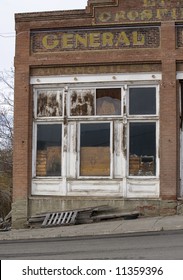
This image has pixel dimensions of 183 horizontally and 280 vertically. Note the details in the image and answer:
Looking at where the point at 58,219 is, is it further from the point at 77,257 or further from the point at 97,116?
the point at 77,257

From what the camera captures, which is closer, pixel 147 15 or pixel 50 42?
pixel 147 15

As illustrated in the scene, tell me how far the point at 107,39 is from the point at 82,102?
234 centimetres

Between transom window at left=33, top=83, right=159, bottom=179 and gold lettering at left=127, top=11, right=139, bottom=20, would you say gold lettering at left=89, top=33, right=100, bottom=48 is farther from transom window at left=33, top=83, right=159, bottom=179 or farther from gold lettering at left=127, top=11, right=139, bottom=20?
transom window at left=33, top=83, right=159, bottom=179

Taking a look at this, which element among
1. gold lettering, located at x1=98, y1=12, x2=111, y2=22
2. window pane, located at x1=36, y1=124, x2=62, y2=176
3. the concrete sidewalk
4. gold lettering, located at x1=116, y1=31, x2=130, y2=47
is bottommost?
the concrete sidewalk

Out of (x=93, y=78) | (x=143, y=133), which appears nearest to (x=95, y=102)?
(x=93, y=78)

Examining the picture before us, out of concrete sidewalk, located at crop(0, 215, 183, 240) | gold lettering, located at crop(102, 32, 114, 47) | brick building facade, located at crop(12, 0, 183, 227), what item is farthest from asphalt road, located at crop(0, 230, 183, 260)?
gold lettering, located at crop(102, 32, 114, 47)

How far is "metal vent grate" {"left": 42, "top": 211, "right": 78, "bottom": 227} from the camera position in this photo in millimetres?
16766

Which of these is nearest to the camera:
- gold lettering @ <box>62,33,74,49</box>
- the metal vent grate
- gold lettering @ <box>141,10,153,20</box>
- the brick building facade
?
the metal vent grate

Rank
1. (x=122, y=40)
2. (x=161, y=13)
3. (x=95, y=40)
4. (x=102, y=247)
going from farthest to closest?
(x=95, y=40) < (x=122, y=40) < (x=161, y=13) < (x=102, y=247)

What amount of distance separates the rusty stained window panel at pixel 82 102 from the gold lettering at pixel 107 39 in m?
1.69

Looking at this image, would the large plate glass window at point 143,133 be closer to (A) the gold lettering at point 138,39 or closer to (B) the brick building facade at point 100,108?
(B) the brick building facade at point 100,108

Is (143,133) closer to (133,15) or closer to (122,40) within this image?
(122,40)

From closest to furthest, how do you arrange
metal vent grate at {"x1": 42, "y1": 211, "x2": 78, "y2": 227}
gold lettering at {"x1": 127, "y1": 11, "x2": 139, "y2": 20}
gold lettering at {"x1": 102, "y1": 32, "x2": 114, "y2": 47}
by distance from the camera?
metal vent grate at {"x1": 42, "y1": 211, "x2": 78, "y2": 227} < gold lettering at {"x1": 127, "y1": 11, "x2": 139, "y2": 20} < gold lettering at {"x1": 102, "y1": 32, "x2": 114, "y2": 47}

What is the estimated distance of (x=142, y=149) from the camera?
682 inches
